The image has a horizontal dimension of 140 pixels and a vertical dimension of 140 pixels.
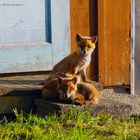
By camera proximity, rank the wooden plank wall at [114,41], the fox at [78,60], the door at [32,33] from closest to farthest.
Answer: the fox at [78,60] → the door at [32,33] → the wooden plank wall at [114,41]

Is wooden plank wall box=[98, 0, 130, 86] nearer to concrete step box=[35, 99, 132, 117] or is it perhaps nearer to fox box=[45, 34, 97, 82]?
fox box=[45, 34, 97, 82]

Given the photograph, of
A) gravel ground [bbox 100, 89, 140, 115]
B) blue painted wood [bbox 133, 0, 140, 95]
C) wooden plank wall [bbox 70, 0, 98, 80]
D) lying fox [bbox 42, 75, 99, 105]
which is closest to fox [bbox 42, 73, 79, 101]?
lying fox [bbox 42, 75, 99, 105]

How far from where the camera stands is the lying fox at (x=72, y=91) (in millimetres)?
Result: 7220

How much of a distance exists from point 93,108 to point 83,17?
1775 mm

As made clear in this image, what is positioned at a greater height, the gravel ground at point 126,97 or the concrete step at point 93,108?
the concrete step at point 93,108

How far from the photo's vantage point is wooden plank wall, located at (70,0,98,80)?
8500 mm

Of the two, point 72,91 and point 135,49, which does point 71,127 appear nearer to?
point 72,91

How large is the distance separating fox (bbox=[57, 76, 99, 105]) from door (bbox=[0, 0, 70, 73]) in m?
0.92

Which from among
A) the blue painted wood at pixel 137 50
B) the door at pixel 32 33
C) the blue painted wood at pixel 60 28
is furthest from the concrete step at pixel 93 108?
the blue painted wood at pixel 137 50

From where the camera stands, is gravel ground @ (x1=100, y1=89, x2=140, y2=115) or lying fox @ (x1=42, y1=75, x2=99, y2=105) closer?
lying fox @ (x1=42, y1=75, x2=99, y2=105)

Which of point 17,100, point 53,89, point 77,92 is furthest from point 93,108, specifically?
point 17,100

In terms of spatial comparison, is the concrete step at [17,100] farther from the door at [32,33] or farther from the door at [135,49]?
the door at [135,49]

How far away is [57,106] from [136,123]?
924 millimetres

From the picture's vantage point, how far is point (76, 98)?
7301 mm
